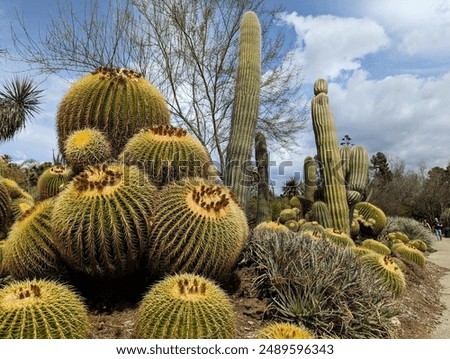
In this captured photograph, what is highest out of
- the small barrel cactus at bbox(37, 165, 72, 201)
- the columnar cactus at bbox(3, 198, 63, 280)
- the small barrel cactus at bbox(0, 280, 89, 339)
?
the small barrel cactus at bbox(37, 165, 72, 201)

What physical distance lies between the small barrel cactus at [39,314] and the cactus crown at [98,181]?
102cm

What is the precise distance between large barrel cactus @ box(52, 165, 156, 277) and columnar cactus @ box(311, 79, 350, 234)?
821 centimetres

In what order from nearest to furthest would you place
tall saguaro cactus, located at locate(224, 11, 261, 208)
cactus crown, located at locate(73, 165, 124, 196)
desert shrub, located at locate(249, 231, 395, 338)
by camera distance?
cactus crown, located at locate(73, 165, 124, 196), desert shrub, located at locate(249, 231, 395, 338), tall saguaro cactus, located at locate(224, 11, 261, 208)

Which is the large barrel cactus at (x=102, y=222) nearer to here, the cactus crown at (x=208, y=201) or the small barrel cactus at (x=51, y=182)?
the cactus crown at (x=208, y=201)

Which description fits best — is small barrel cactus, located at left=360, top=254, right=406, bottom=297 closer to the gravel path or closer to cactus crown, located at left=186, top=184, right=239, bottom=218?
the gravel path

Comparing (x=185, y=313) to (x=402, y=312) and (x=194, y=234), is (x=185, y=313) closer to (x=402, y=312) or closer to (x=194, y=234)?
(x=194, y=234)

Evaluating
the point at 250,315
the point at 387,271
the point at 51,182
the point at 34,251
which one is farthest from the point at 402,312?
the point at 51,182

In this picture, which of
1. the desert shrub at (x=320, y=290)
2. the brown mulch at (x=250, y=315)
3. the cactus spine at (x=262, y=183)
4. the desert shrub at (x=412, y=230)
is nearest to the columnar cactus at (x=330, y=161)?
the cactus spine at (x=262, y=183)

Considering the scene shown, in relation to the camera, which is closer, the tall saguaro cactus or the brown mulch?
the brown mulch

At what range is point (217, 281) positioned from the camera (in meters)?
4.79

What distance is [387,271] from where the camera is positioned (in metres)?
6.85

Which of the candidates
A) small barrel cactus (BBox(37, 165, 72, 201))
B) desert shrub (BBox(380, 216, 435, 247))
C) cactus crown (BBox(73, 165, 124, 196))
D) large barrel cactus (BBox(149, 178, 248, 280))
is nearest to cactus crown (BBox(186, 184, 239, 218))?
large barrel cactus (BBox(149, 178, 248, 280))

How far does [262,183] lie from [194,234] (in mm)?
7283

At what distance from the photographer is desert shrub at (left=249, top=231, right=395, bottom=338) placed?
4.65 m
